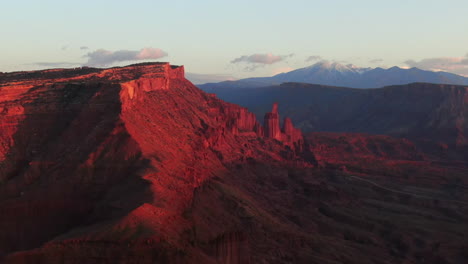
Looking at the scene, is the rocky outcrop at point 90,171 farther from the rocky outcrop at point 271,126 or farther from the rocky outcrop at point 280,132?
the rocky outcrop at point 280,132

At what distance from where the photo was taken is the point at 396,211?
68.4 metres

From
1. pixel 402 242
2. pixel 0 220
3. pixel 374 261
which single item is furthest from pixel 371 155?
pixel 0 220

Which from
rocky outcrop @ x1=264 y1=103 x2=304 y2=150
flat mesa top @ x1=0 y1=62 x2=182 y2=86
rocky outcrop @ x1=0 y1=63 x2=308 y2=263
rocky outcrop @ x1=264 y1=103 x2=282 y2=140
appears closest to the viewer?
rocky outcrop @ x1=0 y1=63 x2=308 y2=263

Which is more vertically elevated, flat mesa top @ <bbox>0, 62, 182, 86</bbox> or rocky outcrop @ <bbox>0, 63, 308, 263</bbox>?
flat mesa top @ <bbox>0, 62, 182, 86</bbox>

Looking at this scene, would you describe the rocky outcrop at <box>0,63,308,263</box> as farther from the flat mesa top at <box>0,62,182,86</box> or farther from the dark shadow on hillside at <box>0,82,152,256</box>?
the flat mesa top at <box>0,62,182,86</box>

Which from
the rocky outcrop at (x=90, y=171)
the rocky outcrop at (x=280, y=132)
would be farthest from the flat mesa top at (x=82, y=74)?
the rocky outcrop at (x=280, y=132)

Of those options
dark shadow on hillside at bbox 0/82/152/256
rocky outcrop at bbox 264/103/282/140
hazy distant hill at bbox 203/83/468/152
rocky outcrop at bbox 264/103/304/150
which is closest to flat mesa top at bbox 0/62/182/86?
dark shadow on hillside at bbox 0/82/152/256

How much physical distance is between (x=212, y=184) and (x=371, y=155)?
7477 centimetres

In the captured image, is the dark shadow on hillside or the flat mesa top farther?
the flat mesa top

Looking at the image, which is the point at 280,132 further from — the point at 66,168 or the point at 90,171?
the point at 66,168

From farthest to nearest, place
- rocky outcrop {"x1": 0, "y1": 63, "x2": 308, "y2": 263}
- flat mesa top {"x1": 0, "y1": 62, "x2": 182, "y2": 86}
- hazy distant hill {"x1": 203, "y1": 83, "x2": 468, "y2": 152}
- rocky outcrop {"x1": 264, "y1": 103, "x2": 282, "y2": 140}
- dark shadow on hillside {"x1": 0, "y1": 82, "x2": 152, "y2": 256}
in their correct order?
1. hazy distant hill {"x1": 203, "y1": 83, "x2": 468, "y2": 152}
2. rocky outcrop {"x1": 264, "y1": 103, "x2": 282, "y2": 140}
3. flat mesa top {"x1": 0, "y1": 62, "x2": 182, "y2": 86}
4. dark shadow on hillside {"x1": 0, "y1": 82, "x2": 152, "y2": 256}
5. rocky outcrop {"x1": 0, "y1": 63, "x2": 308, "y2": 263}

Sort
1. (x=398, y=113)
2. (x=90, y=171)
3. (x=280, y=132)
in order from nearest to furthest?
1. (x=90, y=171)
2. (x=280, y=132)
3. (x=398, y=113)

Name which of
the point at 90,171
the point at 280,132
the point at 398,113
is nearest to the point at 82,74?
the point at 90,171

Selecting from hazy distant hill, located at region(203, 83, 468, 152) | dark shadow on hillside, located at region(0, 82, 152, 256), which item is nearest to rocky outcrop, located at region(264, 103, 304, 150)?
hazy distant hill, located at region(203, 83, 468, 152)
